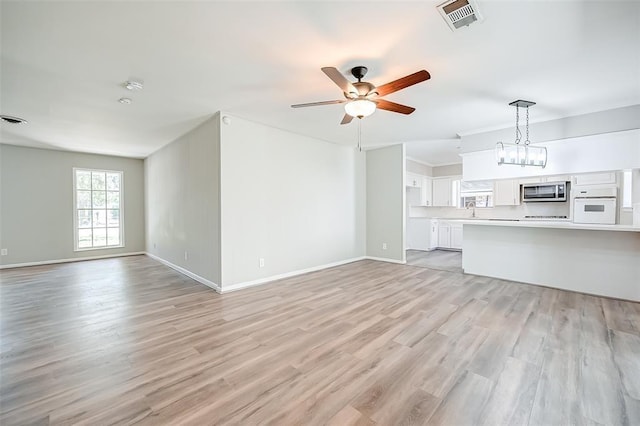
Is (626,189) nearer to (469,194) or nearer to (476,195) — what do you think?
(476,195)

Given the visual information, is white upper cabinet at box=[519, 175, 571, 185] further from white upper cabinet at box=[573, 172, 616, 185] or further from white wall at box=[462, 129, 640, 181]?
white wall at box=[462, 129, 640, 181]

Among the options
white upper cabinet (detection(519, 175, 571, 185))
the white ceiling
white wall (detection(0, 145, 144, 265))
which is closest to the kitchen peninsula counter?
the white ceiling

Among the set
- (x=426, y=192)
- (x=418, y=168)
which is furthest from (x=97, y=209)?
(x=426, y=192)

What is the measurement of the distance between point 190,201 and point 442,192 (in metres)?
7.08

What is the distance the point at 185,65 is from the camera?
262 centimetres

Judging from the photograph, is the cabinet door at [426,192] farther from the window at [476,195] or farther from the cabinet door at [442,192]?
the window at [476,195]

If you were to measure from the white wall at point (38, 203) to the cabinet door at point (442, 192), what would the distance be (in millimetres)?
9300

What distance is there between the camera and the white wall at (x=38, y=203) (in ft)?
18.5

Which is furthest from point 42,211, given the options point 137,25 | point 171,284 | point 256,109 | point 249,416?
point 249,416

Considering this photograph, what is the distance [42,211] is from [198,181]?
4483 millimetres

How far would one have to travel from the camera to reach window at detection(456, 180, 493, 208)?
24.0 ft

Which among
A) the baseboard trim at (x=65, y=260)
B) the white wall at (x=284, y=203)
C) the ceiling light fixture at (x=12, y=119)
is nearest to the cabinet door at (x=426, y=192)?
the white wall at (x=284, y=203)

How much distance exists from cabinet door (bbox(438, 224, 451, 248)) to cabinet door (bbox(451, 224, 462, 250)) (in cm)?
12

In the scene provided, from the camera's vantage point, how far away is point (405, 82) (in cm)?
231
